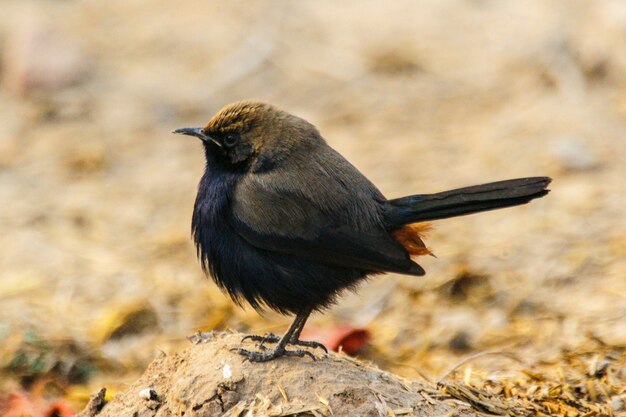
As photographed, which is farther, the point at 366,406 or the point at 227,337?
the point at 227,337

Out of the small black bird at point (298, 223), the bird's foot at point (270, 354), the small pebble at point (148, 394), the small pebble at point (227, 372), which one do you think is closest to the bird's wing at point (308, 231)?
the small black bird at point (298, 223)

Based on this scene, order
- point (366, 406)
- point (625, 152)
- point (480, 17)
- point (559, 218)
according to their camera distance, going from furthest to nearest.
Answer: point (480, 17) → point (625, 152) → point (559, 218) → point (366, 406)

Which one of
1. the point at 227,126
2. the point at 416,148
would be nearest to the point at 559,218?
the point at 416,148

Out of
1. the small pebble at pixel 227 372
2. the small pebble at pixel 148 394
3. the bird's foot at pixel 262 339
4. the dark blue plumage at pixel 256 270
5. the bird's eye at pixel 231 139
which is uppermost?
the bird's eye at pixel 231 139

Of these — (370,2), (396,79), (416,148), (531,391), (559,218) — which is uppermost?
(370,2)

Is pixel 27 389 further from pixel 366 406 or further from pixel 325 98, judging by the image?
pixel 325 98

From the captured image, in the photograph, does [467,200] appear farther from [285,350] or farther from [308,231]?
[285,350]

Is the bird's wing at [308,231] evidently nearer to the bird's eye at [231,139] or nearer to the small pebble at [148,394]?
the bird's eye at [231,139]
